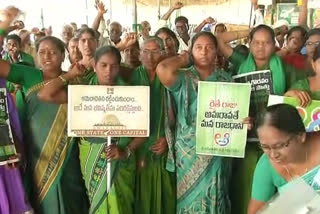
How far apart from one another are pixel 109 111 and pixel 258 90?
776 millimetres

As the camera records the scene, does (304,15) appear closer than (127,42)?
No

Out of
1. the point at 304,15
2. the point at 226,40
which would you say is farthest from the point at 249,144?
the point at 304,15

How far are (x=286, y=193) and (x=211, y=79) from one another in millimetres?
1105

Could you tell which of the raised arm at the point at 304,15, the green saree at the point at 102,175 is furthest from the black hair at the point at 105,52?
the raised arm at the point at 304,15

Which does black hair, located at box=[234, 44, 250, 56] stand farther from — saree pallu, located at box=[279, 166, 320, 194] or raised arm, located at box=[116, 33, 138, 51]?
saree pallu, located at box=[279, 166, 320, 194]

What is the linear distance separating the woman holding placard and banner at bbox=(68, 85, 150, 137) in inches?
6.3

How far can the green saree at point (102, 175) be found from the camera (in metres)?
2.38

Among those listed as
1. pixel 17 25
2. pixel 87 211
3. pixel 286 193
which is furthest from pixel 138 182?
pixel 286 193

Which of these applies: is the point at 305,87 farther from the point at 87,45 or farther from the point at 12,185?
the point at 12,185

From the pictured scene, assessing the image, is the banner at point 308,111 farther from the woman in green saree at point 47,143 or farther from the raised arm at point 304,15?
the raised arm at point 304,15

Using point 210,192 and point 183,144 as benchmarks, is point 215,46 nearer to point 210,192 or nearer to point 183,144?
point 183,144

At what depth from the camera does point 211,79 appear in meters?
2.35

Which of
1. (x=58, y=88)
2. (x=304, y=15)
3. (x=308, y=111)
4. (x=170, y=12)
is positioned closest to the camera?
(x=308, y=111)

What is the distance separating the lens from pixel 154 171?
8.45 feet
